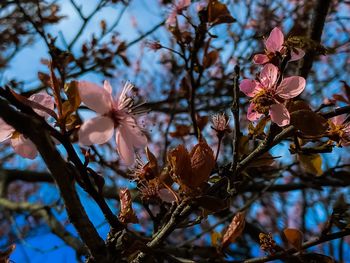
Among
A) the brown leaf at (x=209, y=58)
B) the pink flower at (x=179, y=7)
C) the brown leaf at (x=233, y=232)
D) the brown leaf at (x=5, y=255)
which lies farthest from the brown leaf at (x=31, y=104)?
the pink flower at (x=179, y=7)

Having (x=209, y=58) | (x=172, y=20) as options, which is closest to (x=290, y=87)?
(x=209, y=58)

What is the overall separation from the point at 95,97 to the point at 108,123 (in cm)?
6

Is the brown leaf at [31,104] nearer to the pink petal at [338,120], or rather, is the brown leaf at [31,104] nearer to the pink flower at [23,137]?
the pink flower at [23,137]

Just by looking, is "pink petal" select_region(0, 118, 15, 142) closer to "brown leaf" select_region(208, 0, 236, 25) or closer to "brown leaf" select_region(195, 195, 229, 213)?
"brown leaf" select_region(195, 195, 229, 213)

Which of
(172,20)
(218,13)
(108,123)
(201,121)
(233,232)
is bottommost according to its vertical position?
(233,232)

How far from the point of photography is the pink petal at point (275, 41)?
0.84 meters

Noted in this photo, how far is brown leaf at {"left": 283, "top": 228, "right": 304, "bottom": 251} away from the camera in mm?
847

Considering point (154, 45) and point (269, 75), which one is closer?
point (269, 75)

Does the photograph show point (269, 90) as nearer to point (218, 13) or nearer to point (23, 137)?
point (23, 137)

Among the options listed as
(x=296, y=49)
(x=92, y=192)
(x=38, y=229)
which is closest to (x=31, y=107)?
(x=92, y=192)

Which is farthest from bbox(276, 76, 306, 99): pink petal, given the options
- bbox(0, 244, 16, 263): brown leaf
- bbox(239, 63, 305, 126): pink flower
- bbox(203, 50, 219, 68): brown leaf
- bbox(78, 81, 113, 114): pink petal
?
bbox(203, 50, 219, 68): brown leaf

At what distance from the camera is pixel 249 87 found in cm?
90

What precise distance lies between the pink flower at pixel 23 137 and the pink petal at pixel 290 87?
462 millimetres

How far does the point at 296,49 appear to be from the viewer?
0.80 meters
